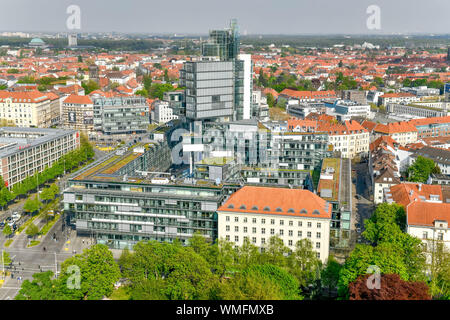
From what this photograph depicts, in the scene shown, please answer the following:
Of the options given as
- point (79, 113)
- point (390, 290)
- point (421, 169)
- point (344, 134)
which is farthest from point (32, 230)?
point (79, 113)

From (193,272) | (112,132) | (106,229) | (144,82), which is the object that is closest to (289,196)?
(193,272)

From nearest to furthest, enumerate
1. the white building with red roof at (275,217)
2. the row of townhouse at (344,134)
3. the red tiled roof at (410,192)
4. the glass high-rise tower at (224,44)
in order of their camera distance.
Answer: the white building with red roof at (275,217) < the red tiled roof at (410,192) < the glass high-rise tower at (224,44) < the row of townhouse at (344,134)

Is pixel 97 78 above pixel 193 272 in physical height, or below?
above

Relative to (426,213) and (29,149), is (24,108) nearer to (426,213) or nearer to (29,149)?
(29,149)

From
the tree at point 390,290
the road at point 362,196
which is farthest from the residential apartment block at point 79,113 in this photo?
the tree at point 390,290

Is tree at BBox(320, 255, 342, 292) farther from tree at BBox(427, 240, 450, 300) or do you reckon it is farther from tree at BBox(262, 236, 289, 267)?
tree at BBox(427, 240, 450, 300)

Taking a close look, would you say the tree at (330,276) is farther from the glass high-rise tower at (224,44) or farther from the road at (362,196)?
the glass high-rise tower at (224,44)
